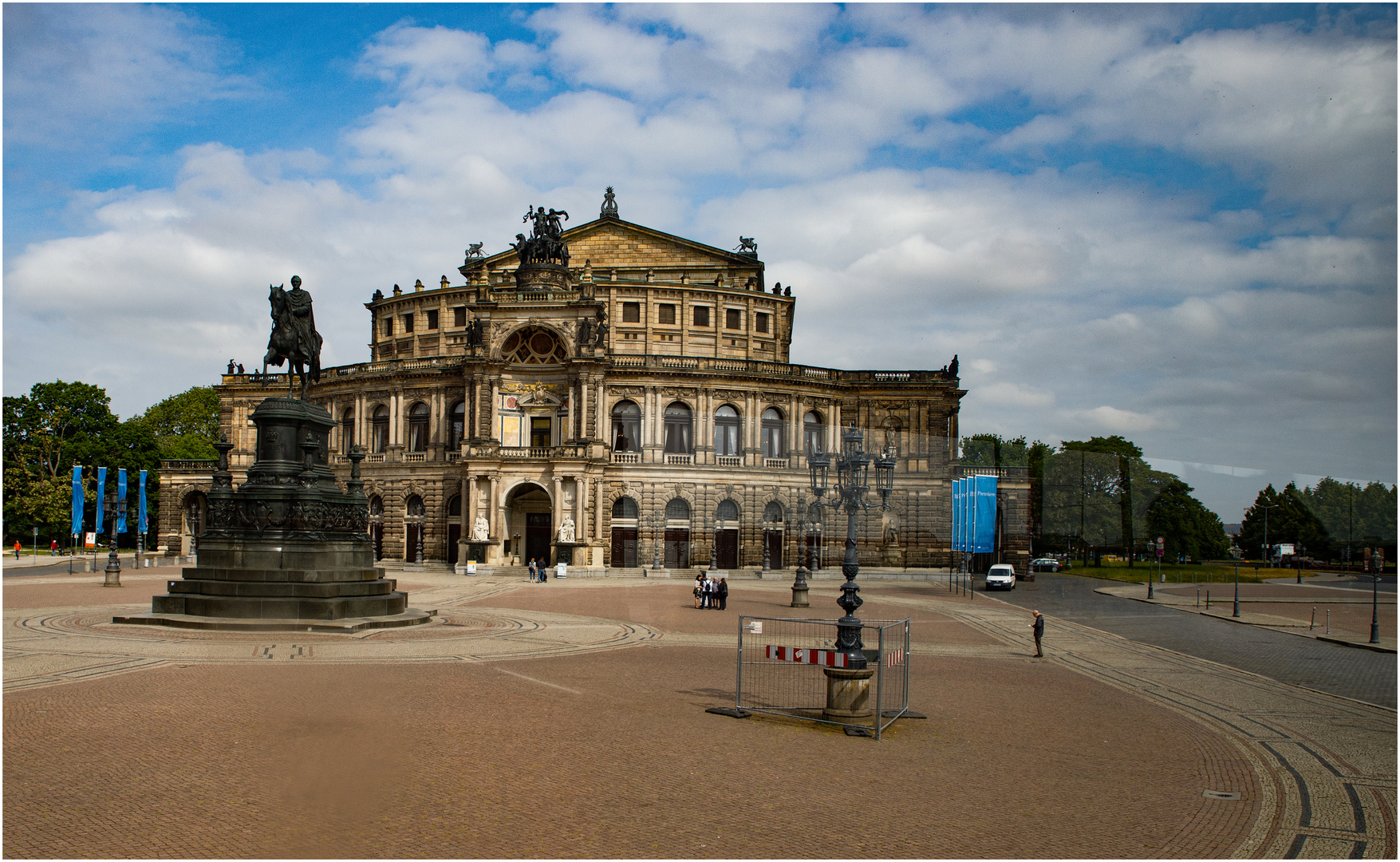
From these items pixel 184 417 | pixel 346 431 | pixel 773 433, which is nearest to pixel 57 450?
pixel 184 417

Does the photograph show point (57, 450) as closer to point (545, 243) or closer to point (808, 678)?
point (545, 243)

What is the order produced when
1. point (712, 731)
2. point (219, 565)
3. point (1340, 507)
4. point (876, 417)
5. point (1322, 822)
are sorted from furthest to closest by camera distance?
point (876, 417), point (1340, 507), point (219, 565), point (712, 731), point (1322, 822)

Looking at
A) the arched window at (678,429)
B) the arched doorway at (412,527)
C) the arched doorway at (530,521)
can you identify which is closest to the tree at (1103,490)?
the arched window at (678,429)

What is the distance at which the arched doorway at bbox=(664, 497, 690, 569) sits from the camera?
62.4 metres

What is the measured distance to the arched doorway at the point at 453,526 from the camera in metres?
64.4

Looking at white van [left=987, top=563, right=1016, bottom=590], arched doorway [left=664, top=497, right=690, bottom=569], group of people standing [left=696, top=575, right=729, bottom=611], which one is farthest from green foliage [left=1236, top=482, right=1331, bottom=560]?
arched doorway [left=664, top=497, right=690, bottom=569]

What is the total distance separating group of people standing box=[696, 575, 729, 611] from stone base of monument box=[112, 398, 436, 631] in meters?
12.8

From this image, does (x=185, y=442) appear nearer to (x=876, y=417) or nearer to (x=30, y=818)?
(x=876, y=417)

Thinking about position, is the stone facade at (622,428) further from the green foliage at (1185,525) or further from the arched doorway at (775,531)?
the green foliage at (1185,525)

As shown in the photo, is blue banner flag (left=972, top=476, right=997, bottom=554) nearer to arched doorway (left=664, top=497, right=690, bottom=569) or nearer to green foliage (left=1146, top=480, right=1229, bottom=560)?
green foliage (left=1146, top=480, right=1229, bottom=560)

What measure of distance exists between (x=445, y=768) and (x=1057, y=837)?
21.6ft

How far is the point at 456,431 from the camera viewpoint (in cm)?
6612

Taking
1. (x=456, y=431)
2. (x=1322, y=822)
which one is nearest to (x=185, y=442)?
(x=456, y=431)

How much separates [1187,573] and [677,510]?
3183cm
